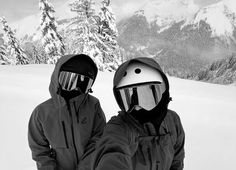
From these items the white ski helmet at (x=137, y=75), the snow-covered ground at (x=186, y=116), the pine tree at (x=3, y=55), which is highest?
the pine tree at (x=3, y=55)

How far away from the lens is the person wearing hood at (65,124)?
101 inches

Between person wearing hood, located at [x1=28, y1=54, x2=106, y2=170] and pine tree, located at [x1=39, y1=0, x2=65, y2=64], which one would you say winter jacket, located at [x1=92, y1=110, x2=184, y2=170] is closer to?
person wearing hood, located at [x1=28, y1=54, x2=106, y2=170]

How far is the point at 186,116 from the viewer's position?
6883 millimetres

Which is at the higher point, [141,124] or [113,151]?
[141,124]

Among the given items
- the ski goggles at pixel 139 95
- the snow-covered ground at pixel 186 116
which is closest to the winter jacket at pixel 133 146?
the ski goggles at pixel 139 95

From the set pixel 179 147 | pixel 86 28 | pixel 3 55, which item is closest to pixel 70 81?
pixel 179 147

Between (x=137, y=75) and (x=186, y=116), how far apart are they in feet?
18.1

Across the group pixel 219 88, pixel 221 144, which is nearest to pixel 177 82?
pixel 219 88

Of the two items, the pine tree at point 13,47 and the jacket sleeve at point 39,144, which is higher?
the pine tree at point 13,47

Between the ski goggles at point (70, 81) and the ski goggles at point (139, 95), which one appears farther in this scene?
the ski goggles at point (70, 81)

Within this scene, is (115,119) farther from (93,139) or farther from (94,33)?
(94,33)

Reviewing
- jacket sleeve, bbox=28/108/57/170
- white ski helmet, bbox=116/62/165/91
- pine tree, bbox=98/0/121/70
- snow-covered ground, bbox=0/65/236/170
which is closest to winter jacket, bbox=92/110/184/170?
white ski helmet, bbox=116/62/165/91

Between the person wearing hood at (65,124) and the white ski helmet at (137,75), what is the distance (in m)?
0.97

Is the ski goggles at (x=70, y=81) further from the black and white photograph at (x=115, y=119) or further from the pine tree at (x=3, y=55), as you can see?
the pine tree at (x=3, y=55)
